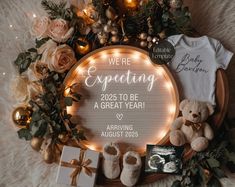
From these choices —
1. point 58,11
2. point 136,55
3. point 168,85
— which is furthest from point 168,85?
point 58,11

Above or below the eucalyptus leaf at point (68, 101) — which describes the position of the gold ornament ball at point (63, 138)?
below

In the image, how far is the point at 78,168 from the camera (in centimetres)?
102

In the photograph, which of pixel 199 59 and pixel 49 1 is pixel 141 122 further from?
pixel 49 1

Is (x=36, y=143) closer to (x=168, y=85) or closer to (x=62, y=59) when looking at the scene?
(x=62, y=59)

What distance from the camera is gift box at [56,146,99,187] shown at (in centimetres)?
101

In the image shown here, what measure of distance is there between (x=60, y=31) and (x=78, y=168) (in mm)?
379

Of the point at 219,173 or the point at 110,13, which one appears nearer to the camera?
the point at 219,173

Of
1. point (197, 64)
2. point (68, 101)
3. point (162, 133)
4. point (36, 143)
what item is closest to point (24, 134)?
point (36, 143)

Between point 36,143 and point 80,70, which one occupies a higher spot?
point 80,70

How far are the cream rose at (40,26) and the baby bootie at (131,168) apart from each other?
0.42m

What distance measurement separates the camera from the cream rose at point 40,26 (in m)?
1.12

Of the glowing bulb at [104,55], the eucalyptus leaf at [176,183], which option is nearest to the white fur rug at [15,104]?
the eucalyptus leaf at [176,183]

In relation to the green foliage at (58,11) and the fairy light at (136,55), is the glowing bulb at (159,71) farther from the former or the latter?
the green foliage at (58,11)

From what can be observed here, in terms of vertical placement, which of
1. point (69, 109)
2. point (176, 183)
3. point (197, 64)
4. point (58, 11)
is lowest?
point (176, 183)
